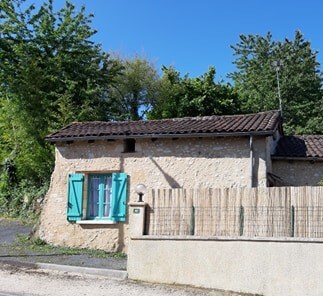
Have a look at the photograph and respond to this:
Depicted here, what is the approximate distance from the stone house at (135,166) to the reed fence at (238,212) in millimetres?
3221

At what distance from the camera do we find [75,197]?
13.6m

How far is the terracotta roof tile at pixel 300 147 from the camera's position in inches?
544

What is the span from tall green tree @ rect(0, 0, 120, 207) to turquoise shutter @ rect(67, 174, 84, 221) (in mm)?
7186

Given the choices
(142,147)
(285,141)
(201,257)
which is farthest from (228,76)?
(201,257)

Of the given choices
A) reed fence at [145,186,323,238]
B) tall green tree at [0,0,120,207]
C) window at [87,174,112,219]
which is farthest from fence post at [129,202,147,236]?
tall green tree at [0,0,120,207]

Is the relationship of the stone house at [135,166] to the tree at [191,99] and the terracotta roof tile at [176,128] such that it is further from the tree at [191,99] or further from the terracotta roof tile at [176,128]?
the tree at [191,99]

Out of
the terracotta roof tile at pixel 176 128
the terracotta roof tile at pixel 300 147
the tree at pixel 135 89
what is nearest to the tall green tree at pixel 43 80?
the tree at pixel 135 89

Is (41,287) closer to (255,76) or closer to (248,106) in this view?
(248,106)

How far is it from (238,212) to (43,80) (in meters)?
16.3

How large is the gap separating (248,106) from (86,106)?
44.7 feet

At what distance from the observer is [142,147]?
13406 millimetres

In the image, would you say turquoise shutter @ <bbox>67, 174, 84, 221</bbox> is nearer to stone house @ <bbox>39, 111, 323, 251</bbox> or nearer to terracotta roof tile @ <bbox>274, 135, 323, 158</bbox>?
stone house @ <bbox>39, 111, 323, 251</bbox>

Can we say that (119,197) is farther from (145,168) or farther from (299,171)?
(299,171)

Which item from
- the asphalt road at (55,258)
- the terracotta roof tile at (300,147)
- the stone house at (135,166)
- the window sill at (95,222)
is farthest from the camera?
the terracotta roof tile at (300,147)
